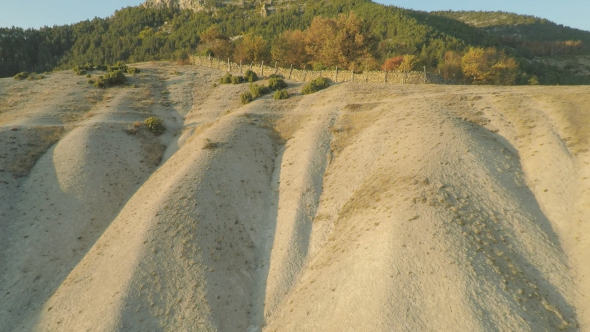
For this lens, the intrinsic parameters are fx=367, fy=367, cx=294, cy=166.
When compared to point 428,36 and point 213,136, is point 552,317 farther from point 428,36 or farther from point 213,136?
point 428,36

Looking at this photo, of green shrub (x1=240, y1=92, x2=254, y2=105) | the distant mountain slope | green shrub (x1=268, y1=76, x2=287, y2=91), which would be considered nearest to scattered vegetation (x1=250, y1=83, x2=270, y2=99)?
green shrub (x1=240, y1=92, x2=254, y2=105)

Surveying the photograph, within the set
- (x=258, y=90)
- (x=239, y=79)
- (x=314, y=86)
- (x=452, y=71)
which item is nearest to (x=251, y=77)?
(x=239, y=79)

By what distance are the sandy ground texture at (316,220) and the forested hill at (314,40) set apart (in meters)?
28.1

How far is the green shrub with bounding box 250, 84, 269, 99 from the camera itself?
2192 inches

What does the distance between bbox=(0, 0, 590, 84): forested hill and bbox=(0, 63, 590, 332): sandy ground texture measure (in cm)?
2806

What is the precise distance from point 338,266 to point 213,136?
2294 centimetres

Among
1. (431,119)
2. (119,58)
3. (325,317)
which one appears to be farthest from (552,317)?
(119,58)

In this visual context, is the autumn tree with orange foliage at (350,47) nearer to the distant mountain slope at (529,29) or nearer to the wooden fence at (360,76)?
the wooden fence at (360,76)

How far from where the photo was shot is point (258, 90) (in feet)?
183

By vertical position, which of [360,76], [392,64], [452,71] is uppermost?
[392,64]

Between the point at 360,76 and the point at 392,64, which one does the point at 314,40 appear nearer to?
the point at 392,64

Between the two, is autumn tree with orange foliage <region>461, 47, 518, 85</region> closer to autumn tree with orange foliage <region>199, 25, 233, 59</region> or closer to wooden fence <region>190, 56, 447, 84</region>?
wooden fence <region>190, 56, 447, 84</region>

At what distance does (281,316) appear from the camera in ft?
73.7

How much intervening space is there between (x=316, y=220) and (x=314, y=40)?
59.3 meters
